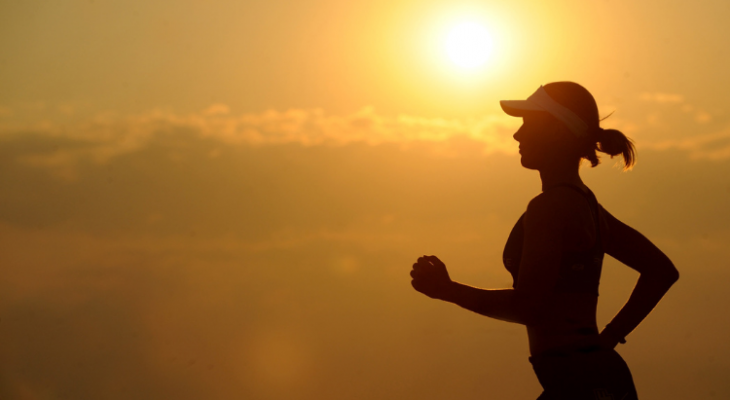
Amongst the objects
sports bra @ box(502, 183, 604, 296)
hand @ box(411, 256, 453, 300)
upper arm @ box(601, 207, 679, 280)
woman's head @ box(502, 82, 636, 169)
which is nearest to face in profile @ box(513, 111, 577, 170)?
woman's head @ box(502, 82, 636, 169)

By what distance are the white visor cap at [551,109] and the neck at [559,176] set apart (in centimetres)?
18

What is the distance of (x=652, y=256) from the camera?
13.3 feet

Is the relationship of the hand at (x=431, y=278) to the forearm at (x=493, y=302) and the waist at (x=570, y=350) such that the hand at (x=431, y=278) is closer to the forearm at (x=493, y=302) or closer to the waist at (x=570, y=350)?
the forearm at (x=493, y=302)

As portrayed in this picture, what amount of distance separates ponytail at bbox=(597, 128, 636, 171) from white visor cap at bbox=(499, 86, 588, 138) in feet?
0.39

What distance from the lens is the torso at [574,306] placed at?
3.41 m

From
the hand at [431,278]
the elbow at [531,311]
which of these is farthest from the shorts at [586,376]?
the hand at [431,278]

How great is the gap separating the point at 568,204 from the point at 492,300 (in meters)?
0.55

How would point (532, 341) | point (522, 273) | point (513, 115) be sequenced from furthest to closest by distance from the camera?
point (513, 115)
point (532, 341)
point (522, 273)

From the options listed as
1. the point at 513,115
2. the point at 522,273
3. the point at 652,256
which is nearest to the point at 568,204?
the point at 522,273

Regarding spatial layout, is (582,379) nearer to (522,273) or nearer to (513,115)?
(522,273)

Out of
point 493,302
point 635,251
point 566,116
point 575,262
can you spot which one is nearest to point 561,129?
point 566,116

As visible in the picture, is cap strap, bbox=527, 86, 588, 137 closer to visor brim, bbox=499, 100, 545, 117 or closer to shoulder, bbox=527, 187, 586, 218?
visor brim, bbox=499, 100, 545, 117

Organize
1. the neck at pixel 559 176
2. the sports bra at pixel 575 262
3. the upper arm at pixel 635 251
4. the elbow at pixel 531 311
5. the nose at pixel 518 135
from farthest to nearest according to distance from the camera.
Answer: the upper arm at pixel 635 251 < the nose at pixel 518 135 < the neck at pixel 559 176 < the sports bra at pixel 575 262 < the elbow at pixel 531 311

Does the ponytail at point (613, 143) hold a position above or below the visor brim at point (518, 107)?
below
